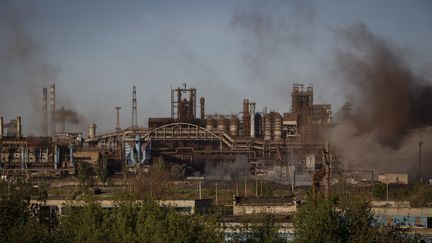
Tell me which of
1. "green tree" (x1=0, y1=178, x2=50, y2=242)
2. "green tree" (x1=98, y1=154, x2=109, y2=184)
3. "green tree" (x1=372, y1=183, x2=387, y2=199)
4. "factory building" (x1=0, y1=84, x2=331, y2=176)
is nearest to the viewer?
"green tree" (x1=0, y1=178, x2=50, y2=242)

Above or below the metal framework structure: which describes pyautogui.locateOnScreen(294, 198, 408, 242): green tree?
below

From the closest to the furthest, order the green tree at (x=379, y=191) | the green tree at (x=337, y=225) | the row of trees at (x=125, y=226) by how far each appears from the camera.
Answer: the row of trees at (x=125, y=226), the green tree at (x=337, y=225), the green tree at (x=379, y=191)

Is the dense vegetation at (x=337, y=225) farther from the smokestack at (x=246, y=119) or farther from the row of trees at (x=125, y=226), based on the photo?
the smokestack at (x=246, y=119)

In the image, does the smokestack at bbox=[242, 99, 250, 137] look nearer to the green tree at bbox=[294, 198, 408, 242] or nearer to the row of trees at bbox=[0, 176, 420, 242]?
the row of trees at bbox=[0, 176, 420, 242]

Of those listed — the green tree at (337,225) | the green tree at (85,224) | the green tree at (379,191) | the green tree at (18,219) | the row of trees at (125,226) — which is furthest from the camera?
the green tree at (379,191)

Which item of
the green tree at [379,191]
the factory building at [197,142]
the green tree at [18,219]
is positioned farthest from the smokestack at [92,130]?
the green tree at [18,219]

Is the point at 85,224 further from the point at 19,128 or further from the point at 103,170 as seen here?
the point at 19,128

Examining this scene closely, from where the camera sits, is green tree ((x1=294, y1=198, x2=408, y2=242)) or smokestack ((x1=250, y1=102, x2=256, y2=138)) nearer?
green tree ((x1=294, y1=198, x2=408, y2=242))

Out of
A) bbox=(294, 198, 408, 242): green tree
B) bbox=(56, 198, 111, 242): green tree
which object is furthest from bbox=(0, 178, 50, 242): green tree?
bbox=(294, 198, 408, 242): green tree

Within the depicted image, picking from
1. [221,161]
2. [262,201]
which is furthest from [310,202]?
[221,161]

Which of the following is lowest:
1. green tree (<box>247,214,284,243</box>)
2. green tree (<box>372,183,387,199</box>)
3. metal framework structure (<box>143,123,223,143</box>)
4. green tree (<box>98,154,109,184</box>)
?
green tree (<box>372,183,387,199</box>)

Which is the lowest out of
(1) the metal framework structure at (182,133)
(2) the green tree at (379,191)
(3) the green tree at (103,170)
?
(2) the green tree at (379,191)

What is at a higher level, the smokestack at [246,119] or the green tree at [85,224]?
the smokestack at [246,119]

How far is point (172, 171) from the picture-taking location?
62.5 m
